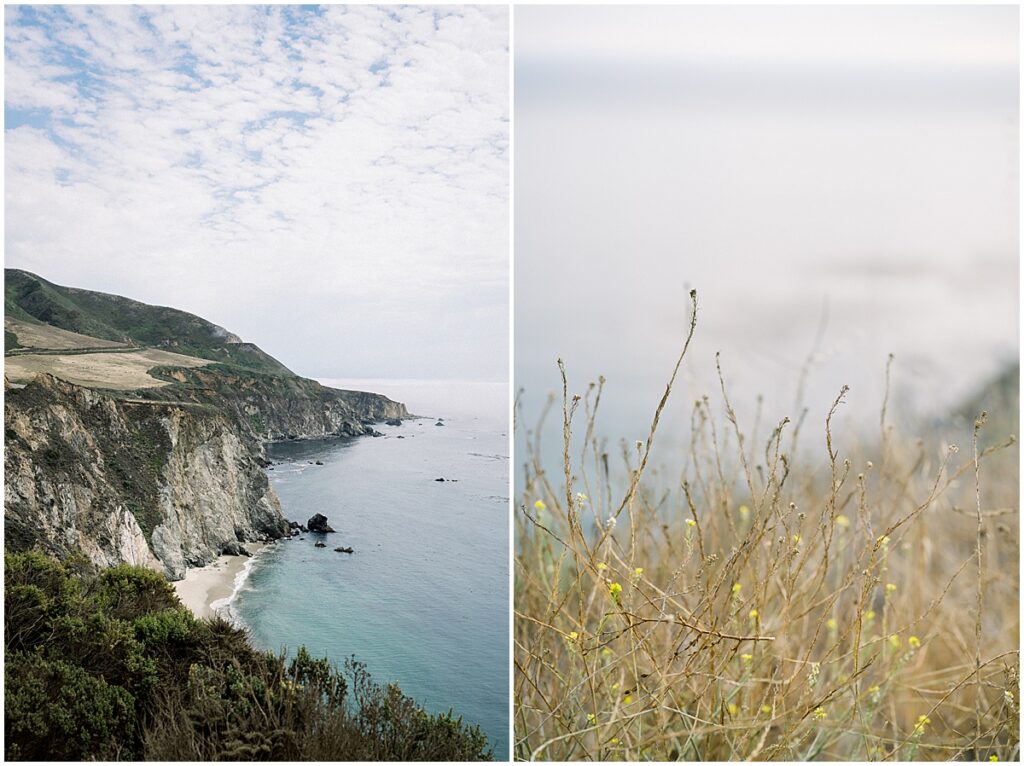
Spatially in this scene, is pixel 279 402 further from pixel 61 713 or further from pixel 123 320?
pixel 61 713

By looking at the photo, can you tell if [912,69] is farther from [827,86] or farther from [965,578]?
[965,578]

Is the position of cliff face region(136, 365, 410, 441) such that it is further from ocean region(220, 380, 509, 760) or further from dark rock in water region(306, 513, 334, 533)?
dark rock in water region(306, 513, 334, 533)

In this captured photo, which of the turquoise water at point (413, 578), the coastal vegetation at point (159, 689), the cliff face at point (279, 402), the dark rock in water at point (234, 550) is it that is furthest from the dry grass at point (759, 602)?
the dark rock in water at point (234, 550)

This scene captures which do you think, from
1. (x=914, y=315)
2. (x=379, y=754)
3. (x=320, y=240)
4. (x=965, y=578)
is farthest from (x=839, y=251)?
(x=379, y=754)

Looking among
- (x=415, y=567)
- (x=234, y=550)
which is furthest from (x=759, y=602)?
(x=234, y=550)

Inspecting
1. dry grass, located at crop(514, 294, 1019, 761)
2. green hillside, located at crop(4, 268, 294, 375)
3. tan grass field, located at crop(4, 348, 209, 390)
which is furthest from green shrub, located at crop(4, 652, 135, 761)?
dry grass, located at crop(514, 294, 1019, 761)
